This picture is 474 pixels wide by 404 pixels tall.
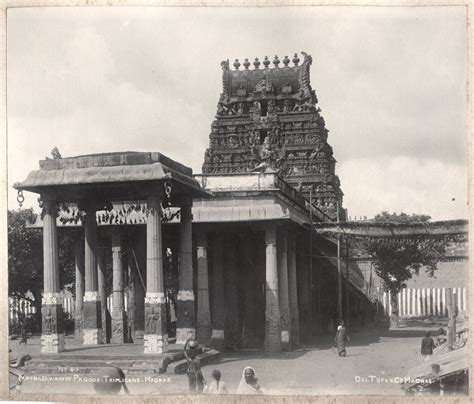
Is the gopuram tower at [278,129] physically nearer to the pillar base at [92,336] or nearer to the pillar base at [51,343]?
the pillar base at [92,336]

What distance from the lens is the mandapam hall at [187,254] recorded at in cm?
2044

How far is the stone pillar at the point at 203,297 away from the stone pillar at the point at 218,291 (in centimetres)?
166

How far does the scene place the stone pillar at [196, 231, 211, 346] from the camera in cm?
2666

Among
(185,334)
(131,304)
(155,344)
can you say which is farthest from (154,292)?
(131,304)

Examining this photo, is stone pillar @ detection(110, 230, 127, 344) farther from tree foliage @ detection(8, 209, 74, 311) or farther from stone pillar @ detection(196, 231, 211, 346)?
tree foliage @ detection(8, 209, 74, 311)

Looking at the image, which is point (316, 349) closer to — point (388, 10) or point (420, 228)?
point (420, 228)

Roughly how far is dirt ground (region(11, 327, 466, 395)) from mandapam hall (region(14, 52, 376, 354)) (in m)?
1.69

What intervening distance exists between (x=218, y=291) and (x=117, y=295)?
3859 mm

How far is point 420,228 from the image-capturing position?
27.3m

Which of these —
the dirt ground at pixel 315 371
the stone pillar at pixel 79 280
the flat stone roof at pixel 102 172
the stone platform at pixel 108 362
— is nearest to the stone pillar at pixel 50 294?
the stone platform at pixel 108 362

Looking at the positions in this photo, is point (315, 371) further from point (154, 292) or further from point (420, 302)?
point (420, 302)

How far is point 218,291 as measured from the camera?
28.9 meters

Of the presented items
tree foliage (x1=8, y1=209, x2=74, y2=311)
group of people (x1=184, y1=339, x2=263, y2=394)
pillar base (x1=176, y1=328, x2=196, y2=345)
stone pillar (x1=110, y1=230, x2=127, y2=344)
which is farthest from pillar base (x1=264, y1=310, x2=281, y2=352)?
tree foliage (x1=8, y1=209, x2=74, y2=311)

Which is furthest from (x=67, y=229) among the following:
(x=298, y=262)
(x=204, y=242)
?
(x=298, y=262)
